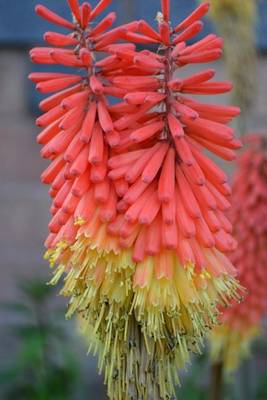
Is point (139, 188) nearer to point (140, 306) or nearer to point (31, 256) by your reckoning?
point (140, 306)

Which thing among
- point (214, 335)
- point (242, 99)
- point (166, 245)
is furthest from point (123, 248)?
point (242, 99)

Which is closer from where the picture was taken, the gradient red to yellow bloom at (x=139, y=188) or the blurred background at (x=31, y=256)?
the gradient red to yellow bloom at (x=139, y=188)

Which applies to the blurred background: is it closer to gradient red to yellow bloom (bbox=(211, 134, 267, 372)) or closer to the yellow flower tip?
gradient red to yellow bloom (bbox=(211, 134, 267, 372))

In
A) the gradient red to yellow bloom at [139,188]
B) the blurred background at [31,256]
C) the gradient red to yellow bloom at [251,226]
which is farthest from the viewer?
the blurred background at [31,256]

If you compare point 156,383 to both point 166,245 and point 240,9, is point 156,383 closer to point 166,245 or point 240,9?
point 166,245

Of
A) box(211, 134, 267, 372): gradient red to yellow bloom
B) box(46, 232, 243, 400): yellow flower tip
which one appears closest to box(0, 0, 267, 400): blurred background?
box(211, 134, 267, 372): gradient red to yellow bloom

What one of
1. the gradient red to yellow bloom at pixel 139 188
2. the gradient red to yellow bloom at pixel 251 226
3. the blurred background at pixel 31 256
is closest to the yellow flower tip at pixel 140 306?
the gradient red to yellow bloom at pixel 139 188

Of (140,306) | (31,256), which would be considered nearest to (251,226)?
(140,306)

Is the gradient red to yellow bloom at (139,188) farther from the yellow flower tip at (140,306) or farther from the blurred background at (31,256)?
the blurred background at (31,256)

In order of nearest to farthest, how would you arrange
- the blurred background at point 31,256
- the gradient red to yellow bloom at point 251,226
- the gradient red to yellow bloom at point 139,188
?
1. the gradient red to yellow bloom at point 139,188
2. the gradient red to yellow bloom at point 251,226
3. the blurred background at point 31,256
